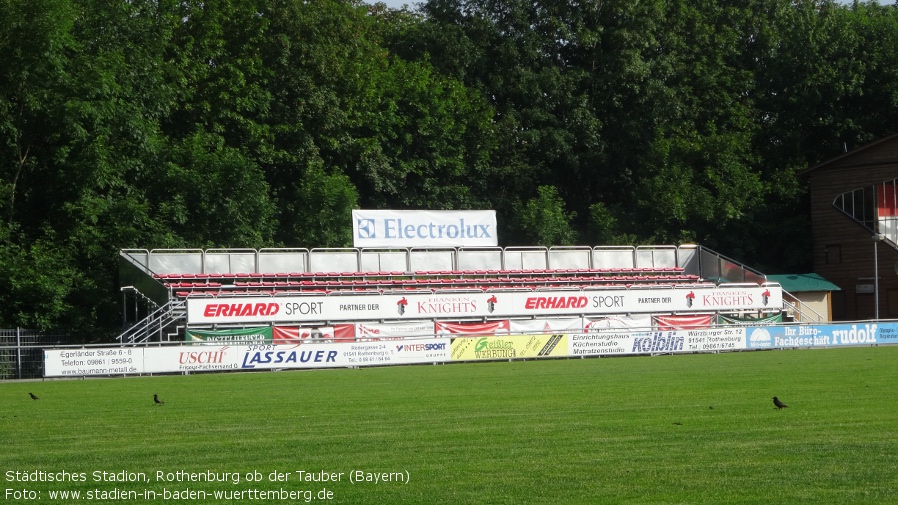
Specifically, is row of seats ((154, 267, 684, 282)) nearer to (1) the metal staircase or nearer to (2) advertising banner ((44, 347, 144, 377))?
(1) the metal staircase

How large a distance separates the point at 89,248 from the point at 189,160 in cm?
663

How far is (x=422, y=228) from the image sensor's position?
47.2m

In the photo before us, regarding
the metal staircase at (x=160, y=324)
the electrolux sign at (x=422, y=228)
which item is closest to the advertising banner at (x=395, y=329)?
the metal staircase at (x=160, y=324)

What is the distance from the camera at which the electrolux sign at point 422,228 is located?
4616 centimetres

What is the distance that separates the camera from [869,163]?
55.0m

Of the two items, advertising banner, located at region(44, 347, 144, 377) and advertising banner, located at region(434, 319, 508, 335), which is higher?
advertising banner, located at region(44, 347, 144, 377)

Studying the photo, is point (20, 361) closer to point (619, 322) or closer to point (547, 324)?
→ point (547, 324)

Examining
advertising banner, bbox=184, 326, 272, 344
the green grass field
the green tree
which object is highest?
the green tree

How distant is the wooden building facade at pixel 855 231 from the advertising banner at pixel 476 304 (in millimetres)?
9915

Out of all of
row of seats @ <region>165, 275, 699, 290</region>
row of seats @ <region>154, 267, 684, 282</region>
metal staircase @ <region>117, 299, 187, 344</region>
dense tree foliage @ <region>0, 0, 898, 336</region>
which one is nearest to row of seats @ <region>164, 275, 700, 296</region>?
row of seats @ <region>165, 275, 699, 290</region>

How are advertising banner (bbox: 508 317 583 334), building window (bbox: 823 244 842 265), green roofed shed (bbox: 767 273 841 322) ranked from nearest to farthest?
advertising banner (bbox: 508 317 583 334), green roofed shed (bbox: 767 273 841 322), building window (bbox: 823 244 842 265)

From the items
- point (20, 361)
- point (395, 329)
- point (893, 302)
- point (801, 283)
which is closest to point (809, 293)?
point (801, 283)

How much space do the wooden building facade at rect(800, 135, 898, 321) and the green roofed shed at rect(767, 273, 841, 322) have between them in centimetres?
215

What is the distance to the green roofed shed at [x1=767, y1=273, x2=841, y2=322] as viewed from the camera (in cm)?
5131
